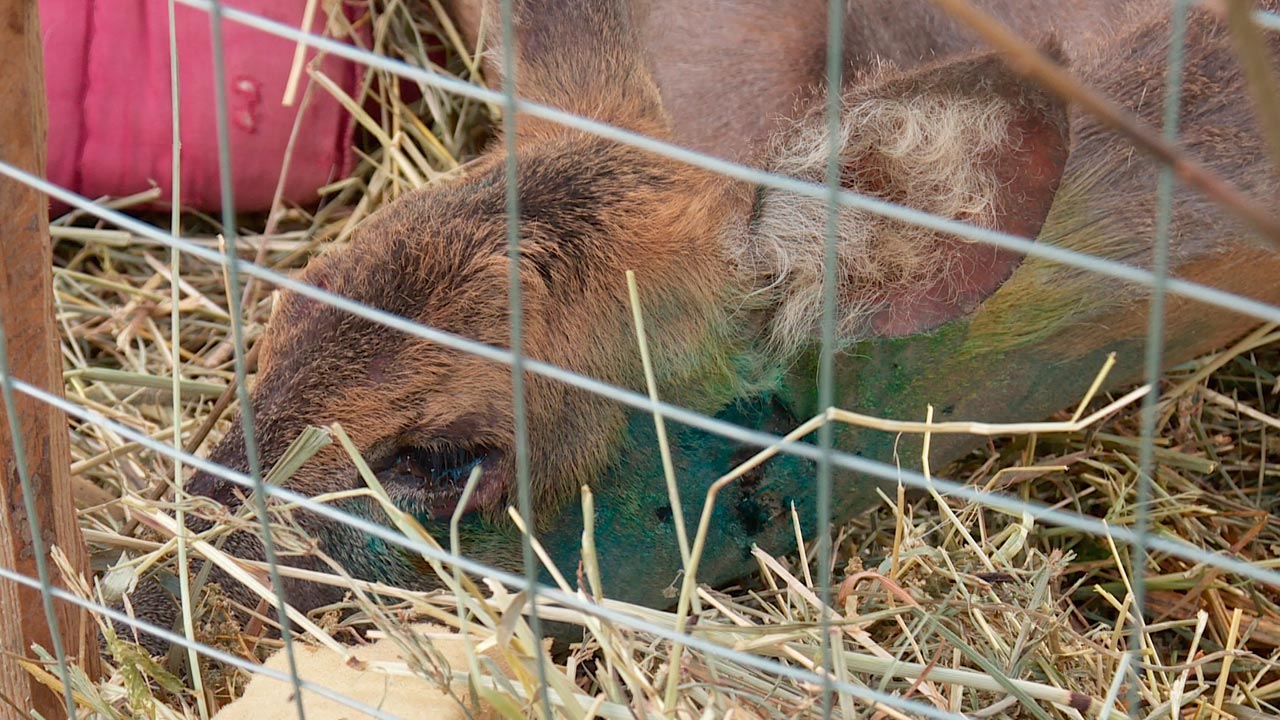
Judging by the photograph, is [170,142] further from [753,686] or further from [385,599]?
[753,686]

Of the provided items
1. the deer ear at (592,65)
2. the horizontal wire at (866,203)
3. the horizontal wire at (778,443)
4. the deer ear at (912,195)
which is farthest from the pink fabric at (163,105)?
the horizontal wire at (866,203)

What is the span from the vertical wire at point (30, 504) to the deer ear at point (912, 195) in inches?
40.2

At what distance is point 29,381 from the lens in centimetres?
179

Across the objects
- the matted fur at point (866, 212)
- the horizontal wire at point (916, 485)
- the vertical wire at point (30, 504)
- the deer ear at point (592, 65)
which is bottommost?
the vertical wire at point (30, 504)

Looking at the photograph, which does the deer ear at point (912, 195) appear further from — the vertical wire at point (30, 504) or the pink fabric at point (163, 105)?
the pink fabric at point (163, 105)

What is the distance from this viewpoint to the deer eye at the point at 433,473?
197cm

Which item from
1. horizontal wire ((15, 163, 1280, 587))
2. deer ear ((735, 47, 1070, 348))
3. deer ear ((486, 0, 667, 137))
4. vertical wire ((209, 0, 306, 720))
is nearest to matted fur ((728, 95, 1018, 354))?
deer ear ((735, 47, 1070, 348))

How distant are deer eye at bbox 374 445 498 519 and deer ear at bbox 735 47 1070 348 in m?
0.50

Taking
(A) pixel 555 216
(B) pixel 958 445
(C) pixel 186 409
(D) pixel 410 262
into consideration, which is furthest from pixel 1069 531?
(C) pixel 186 409

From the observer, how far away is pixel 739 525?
2102 millimetres

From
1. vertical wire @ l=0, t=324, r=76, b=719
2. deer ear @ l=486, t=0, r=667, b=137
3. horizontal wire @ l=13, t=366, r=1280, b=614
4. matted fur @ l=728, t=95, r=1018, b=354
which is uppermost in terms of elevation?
deer ear @ l=486, t=0, r=667, b=137

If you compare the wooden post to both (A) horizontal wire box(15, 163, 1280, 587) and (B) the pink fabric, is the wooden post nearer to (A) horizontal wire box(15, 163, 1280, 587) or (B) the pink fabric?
(A) horizontal wire box(15, 163, 1280, 587)

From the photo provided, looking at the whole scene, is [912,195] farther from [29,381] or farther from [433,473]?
[29,381]

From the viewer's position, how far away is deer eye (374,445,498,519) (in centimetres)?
197
